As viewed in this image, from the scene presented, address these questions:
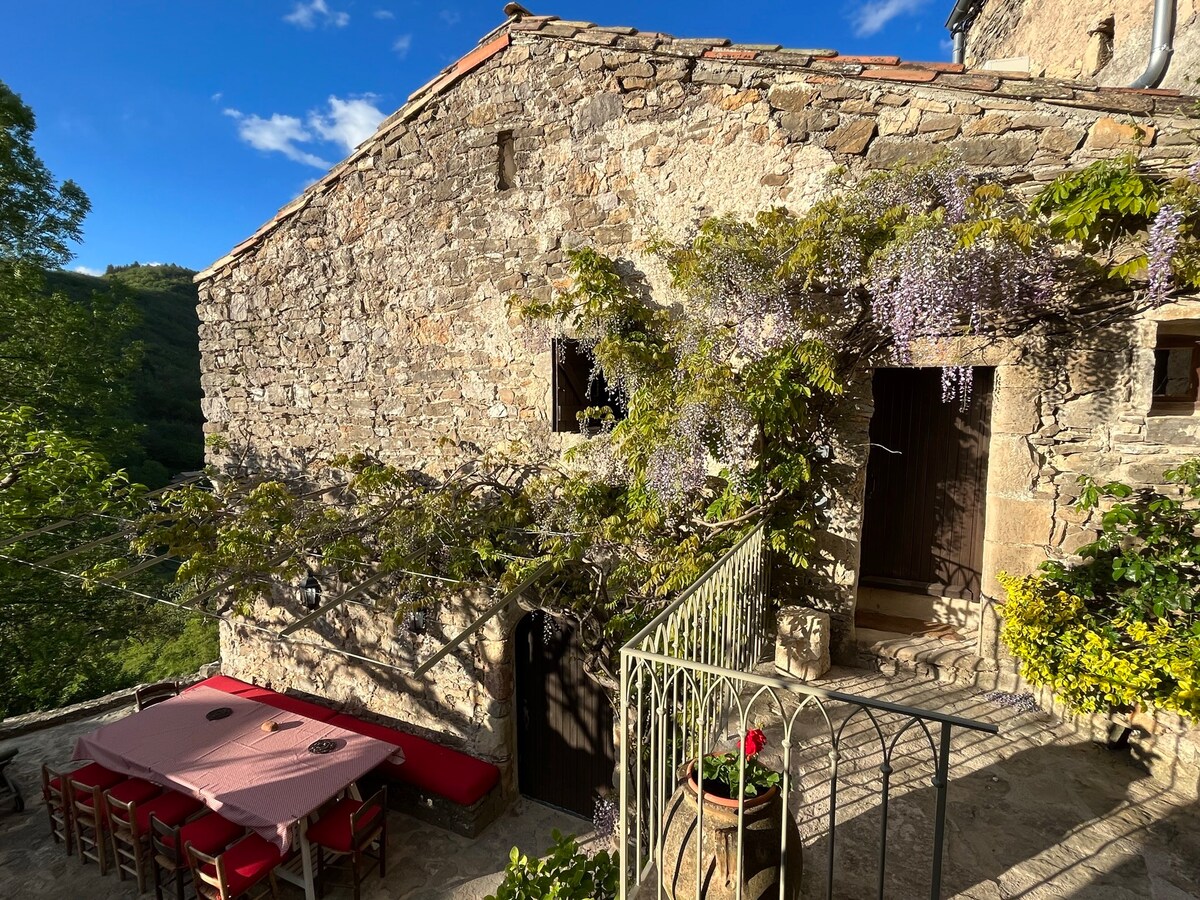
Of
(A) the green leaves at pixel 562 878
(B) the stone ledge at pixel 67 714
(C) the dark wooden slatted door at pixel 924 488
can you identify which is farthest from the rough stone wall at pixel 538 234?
(A) the green leaves at pixel 562 878

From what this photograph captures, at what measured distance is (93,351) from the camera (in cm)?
988

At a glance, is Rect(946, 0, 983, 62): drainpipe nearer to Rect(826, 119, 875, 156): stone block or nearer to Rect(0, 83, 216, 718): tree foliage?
Rect(826, 119, 875, 156): stone block

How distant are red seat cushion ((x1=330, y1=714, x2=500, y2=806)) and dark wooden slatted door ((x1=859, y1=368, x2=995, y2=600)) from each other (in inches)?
146

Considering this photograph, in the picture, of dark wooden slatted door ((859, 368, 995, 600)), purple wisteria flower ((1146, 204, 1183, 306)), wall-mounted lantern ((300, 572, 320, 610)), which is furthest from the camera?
wall-mounted lantern ((300, 572, 320, 610))

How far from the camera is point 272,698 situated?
20.4ft

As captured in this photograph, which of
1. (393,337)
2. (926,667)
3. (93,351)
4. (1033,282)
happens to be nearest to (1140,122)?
(1033,282)

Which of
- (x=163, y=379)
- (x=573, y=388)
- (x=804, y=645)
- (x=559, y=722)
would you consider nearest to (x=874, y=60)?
(x=573, y=388)

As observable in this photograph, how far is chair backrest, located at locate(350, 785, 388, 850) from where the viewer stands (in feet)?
14.3

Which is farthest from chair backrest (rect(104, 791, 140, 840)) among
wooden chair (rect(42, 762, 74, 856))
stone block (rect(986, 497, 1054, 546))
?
stone block (rect(986, 497, 1054, 546))

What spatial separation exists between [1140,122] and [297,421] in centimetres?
683

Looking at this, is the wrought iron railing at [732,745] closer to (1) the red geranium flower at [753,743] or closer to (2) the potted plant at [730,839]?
(2) the potted plant at [730,839]

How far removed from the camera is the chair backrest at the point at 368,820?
14.3ft

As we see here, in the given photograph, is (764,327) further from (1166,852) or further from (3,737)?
(3,737)

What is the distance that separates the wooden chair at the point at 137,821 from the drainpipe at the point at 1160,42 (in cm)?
916
